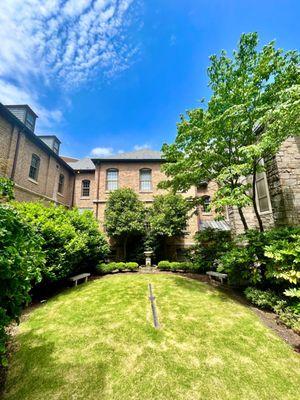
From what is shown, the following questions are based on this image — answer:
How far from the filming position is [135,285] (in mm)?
7785

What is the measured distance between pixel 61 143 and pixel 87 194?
5658 millimetres

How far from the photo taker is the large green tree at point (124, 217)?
1301 centimetres

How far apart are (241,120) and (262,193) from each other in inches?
156

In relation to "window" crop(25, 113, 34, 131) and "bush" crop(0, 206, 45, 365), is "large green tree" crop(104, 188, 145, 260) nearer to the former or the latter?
"window" crop(25, 113, 34, 131)

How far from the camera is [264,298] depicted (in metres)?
5.34

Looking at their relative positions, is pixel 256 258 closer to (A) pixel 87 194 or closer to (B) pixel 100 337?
(B) pixel 100 337

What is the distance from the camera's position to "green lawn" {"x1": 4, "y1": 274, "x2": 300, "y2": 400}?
2.58 meters

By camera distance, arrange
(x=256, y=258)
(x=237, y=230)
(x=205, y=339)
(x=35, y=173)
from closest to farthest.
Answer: (x=205, y=339)
(x=256, y=258)
(x=237, y=230)
(x=35, y=173)

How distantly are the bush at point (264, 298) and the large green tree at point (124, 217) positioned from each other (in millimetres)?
8460

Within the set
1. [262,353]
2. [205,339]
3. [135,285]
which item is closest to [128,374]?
[205,339]

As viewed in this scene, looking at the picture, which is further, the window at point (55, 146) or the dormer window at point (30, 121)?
the window at point (55, 146)

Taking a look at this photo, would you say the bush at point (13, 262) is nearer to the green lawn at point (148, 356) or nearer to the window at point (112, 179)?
the green lawn at point (148, 356)

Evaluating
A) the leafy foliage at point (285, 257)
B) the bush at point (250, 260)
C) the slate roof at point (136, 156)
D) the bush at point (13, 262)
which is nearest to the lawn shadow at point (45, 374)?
the bush at point (13, 262)

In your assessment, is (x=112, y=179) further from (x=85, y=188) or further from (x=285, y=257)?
(x=285, y=257)
